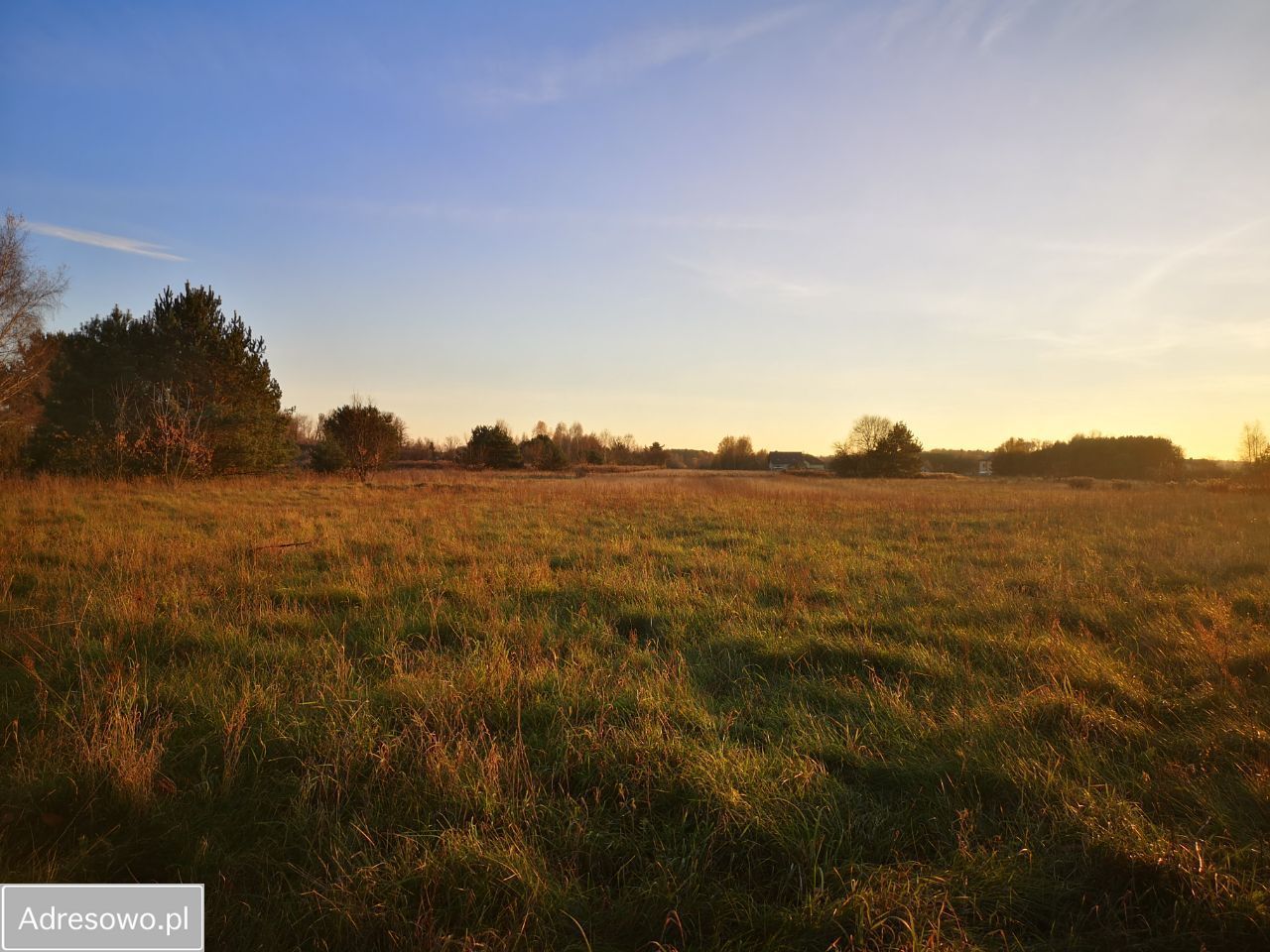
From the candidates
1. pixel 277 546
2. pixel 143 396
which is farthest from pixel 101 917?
pixel 143 396

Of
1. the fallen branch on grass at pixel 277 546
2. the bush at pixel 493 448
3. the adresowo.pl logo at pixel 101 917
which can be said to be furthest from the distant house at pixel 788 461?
the adresowo.pl logo at pixel 101 917

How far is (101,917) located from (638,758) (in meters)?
2.23

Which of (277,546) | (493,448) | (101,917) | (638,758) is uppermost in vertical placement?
(493,448)

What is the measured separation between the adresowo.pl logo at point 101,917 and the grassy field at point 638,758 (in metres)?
0.08

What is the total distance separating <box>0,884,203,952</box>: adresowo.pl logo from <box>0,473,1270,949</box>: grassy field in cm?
8

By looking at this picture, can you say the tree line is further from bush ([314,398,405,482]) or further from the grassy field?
the grassy field

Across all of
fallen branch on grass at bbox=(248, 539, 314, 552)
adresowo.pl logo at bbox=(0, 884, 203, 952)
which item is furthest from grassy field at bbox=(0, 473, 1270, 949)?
fallen branch on grass at bbox=(248, 539, 314, 552)

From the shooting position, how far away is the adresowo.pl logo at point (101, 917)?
2023 mm

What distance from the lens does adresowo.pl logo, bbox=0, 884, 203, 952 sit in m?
2.02

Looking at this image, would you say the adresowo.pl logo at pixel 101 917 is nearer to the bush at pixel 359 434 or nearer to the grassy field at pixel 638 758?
the grassy field at pixel 638 758

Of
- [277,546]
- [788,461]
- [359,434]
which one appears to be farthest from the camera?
[788,461]

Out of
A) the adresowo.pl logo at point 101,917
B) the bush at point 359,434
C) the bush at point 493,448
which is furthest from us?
the bush at point 493,448

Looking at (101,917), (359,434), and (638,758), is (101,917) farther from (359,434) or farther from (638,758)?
(359,434)

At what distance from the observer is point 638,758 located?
2877mm
